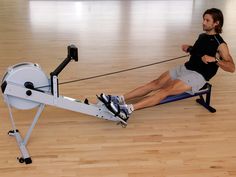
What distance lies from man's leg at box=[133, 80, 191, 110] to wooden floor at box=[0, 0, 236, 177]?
0.56 ft

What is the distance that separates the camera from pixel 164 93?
2961 mm

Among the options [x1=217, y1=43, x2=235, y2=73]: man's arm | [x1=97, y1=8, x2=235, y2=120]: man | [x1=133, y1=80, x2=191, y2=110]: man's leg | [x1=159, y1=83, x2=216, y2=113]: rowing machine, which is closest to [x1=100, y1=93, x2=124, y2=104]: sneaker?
[x1=97, y1=8, x2=235, y2=120]: man

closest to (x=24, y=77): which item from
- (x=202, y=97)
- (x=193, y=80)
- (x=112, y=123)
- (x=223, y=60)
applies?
(x=112, y=123)

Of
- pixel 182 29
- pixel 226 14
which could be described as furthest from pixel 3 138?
pixel 226 14

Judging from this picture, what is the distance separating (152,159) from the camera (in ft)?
8.17

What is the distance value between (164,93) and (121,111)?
0.38m

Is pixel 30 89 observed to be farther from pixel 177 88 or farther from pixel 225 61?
pixel 225 61

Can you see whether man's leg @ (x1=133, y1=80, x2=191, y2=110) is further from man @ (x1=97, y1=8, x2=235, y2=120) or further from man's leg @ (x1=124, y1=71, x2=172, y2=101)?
man's leg @ (x1=124, y1=71, x2=172, y2=101)

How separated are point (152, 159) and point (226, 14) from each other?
5338mm

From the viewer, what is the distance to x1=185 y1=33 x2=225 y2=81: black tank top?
2893mm

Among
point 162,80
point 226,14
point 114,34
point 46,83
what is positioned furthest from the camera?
point 226,14

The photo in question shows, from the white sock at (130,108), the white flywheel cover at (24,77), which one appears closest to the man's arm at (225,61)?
the white sock at (130,108)

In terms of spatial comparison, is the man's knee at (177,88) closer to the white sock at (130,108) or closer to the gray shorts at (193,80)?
the gray shorts at (193,80)

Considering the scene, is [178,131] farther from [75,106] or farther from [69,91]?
[69,91]
